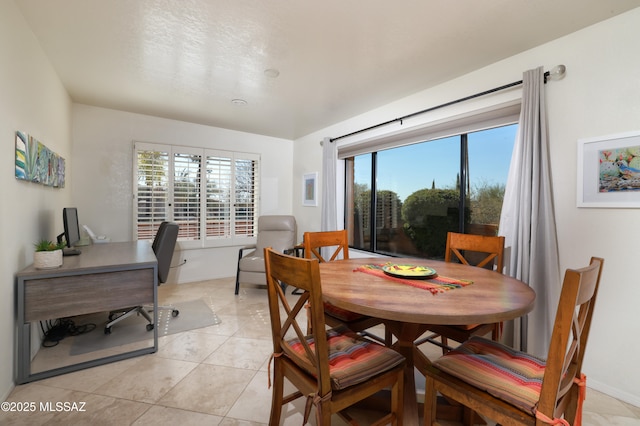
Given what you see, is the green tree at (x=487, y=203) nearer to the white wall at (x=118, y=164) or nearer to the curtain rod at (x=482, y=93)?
the curtain rod at (x=482, y=93)

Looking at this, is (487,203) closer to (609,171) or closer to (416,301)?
(609,171)

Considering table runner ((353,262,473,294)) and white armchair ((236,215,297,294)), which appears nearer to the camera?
table runner ((353,262,473,294))

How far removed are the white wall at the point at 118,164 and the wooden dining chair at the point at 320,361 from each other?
3.25 m

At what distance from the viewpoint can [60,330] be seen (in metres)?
2.47

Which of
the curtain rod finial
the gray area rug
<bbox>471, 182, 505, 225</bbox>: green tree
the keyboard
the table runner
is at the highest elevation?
the curtain rod finial

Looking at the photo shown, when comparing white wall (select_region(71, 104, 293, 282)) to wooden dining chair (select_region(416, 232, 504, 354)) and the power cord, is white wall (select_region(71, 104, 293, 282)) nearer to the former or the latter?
the power cord

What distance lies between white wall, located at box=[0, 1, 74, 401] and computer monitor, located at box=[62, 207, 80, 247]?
15cm

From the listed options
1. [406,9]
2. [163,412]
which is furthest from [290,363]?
[406,9]

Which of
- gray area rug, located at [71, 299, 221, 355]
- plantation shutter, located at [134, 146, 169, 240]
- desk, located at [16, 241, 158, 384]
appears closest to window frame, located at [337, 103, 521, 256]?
gray area rug, located at [71, 299, 221, 355]

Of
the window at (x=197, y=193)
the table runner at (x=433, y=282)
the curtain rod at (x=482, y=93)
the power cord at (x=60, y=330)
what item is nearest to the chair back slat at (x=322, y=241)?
the table runner at (x=433, y=282)

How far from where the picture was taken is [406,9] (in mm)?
1687

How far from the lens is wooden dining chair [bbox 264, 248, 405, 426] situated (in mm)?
1057

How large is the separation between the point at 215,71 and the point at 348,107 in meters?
1.54

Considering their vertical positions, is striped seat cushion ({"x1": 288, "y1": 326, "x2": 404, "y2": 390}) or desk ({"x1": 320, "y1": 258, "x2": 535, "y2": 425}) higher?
→ desk ({"x1": 320, "y1": 258, "x2": 535, "y2": 425})
